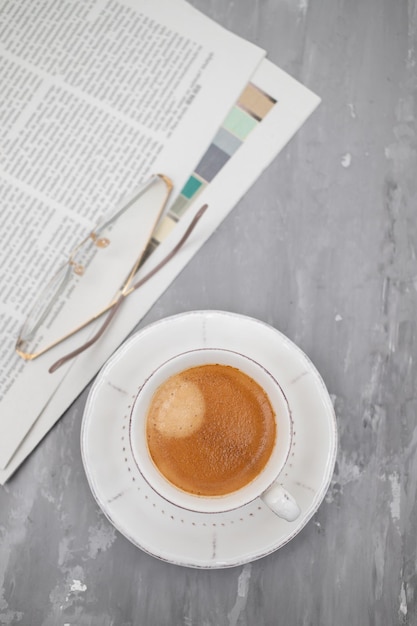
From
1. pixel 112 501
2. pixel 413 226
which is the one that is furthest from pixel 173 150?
pixel 112 501

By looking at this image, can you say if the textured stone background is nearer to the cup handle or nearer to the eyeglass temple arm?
the eyeglass temple arm

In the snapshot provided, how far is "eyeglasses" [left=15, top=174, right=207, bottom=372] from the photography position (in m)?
0.81

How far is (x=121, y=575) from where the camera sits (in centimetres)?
79

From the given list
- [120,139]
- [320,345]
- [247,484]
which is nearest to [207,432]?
[247,484]

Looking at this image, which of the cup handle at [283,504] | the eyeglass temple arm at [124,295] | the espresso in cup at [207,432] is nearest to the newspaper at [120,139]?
the eyeglass temple arm at [124,295]

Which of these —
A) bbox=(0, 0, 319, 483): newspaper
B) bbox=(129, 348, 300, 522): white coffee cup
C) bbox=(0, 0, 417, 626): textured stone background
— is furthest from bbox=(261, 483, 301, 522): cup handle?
bbox=(0, 0, 319, 483): newspaper

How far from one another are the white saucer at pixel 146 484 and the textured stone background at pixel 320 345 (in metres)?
0.07

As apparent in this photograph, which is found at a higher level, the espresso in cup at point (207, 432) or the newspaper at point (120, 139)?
the newspaper at point (120, 139)

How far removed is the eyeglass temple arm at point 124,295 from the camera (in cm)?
81

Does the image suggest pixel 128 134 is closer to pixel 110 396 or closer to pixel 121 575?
pixel 110 396

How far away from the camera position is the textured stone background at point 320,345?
795 mm

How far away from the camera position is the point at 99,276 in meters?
0.83

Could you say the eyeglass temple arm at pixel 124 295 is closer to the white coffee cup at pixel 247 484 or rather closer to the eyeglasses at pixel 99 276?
the eyeglasses at pixel 99 276

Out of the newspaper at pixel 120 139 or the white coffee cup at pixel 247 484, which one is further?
the newspaper at pixel 120 139
